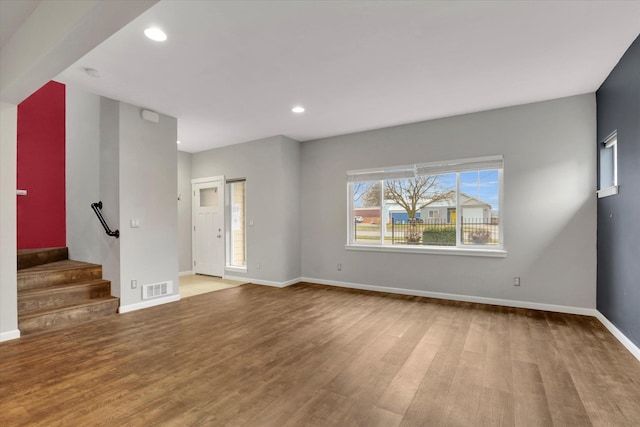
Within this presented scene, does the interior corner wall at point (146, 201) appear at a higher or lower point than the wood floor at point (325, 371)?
higher

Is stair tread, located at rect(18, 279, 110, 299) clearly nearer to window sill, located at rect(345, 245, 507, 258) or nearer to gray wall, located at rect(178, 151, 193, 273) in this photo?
gray wall, located at rect(178, 151, 193, 273)

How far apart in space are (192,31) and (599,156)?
4708 mm

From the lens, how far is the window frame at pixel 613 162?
3189 millimetres

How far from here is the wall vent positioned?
13.9 feet

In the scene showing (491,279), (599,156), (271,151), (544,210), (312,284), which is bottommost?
(312,284)

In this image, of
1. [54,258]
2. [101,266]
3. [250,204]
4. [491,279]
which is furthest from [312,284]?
[54,258]

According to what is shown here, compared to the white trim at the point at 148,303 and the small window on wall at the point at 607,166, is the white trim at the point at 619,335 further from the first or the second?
the white trim at the point at 148,303

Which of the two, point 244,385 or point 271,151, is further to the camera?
point 271,151

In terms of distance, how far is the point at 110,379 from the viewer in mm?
2293

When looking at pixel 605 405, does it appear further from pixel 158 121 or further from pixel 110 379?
pixel 158 121

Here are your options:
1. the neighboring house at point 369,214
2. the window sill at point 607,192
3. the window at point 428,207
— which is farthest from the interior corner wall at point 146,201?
the window sill at point 607,192

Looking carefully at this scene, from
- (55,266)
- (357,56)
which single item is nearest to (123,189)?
(55,266)

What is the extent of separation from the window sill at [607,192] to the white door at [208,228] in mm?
6132

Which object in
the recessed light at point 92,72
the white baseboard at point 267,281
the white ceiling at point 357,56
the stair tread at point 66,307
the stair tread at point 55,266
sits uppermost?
the white ceiling at point 357,56
